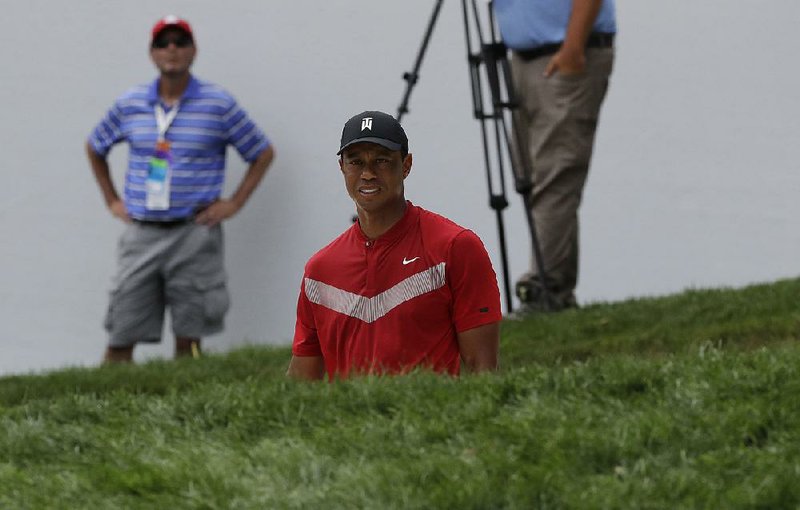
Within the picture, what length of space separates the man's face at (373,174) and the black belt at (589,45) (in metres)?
3.43

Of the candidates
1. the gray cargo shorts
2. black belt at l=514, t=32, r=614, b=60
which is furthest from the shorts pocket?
black belt at l=514, t=32, r=614, b=60

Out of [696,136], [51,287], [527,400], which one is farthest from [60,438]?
[51,287]

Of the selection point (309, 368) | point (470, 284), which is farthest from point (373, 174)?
point (309, 368)

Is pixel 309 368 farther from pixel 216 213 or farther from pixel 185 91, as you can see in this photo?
pixel 185 91

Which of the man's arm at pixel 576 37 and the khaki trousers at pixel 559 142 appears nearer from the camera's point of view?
the man's arm at pixel 576 37

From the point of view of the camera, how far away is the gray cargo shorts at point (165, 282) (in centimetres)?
1024

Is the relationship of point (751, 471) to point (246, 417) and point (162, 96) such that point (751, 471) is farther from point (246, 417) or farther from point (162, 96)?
point (162, 96)

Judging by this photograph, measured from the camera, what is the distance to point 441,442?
16.5ft

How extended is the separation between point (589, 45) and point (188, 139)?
2.44 metres

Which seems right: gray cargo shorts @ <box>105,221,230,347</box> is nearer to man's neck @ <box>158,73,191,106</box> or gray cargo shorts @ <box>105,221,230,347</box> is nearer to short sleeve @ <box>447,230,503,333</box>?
man's neck @ <box>158,73,191,106</box>

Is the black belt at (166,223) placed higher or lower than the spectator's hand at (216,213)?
lower

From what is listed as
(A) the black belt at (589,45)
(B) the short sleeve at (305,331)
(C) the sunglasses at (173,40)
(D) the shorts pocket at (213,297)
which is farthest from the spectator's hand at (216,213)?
(B) the short sleeve at (305,331)

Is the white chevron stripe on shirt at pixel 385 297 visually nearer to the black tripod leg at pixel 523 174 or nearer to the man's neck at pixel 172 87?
the black tripod leg at pixel 523 174

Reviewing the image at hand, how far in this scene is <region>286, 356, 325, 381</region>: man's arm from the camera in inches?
242
